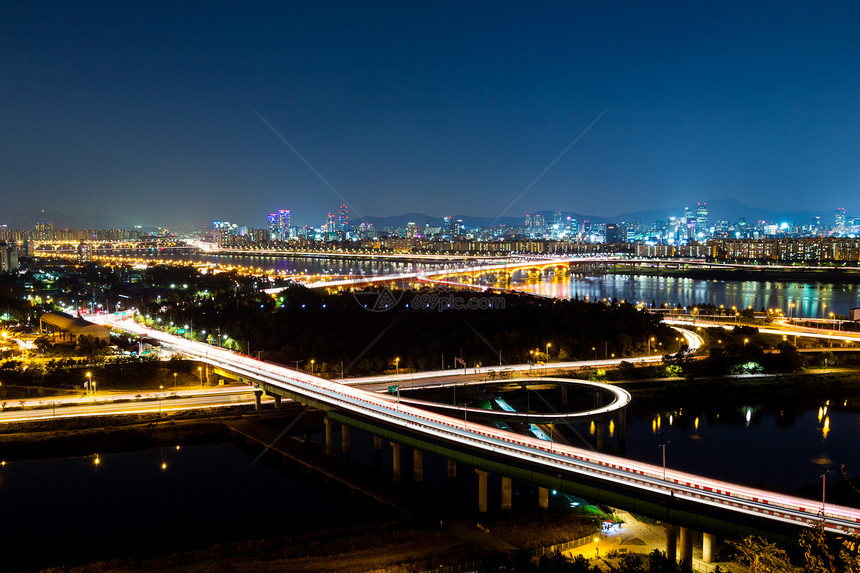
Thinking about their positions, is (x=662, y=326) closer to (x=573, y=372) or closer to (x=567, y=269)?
(x=573, y=372)

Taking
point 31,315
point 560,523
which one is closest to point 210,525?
point 560,523

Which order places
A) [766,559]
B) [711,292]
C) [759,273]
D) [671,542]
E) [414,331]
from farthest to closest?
[759,273] < [711,292] < [414,331] < [671,542] < [766,559]

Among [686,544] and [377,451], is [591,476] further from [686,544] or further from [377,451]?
[377,451]

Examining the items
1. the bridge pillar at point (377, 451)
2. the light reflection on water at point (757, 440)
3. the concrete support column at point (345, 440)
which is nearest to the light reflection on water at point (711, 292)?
the light reflection on water at point (757, 440)

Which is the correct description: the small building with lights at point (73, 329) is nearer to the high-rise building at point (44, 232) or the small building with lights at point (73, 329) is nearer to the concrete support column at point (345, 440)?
the concrete support column at point (345, 440)

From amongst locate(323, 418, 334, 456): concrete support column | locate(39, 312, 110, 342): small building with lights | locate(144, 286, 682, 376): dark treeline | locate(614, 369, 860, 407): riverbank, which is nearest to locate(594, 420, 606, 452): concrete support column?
locate(614, 369, 860, 407): riverbank

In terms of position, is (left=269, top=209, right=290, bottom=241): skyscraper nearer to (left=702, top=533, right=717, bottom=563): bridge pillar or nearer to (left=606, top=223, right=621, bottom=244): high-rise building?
(left=606, top=223, right=621, bottom=244): high-rise building

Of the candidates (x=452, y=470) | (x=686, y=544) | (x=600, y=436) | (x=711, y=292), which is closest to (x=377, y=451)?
(x=452, y=470)
